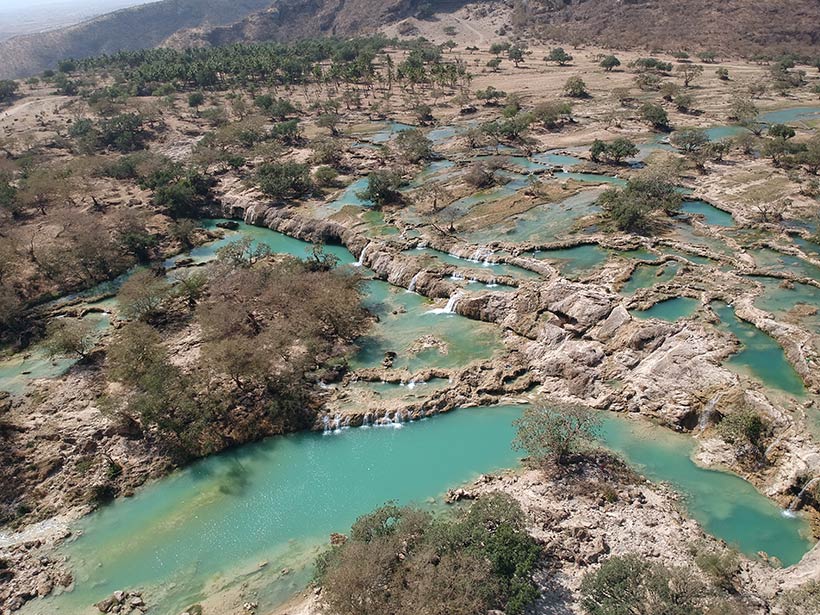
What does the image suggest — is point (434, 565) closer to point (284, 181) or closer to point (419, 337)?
point (419, 337)

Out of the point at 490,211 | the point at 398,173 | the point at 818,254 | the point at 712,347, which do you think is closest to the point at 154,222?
the point at 398,173

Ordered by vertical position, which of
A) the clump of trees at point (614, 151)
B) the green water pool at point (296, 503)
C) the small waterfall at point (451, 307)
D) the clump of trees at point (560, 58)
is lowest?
the green water pool at point (296, 503)

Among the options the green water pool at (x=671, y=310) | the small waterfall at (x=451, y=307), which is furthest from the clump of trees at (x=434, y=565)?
the small waterfall at (x=451, y=307)

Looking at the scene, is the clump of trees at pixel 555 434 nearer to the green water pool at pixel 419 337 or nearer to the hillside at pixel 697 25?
the green water pool at pixel 419 337

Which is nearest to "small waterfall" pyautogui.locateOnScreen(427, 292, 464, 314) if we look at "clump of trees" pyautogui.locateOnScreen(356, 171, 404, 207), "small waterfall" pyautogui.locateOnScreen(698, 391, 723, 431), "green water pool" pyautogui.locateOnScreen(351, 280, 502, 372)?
"green water pool" pyautogui.locateOnScreen(351, 280, 502, 372)

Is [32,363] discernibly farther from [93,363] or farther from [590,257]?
[590,257]

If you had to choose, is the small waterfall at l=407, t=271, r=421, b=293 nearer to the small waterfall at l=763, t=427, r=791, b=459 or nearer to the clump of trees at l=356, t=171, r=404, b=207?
the clump of trees at l=356, t=171, r=404, b=207
